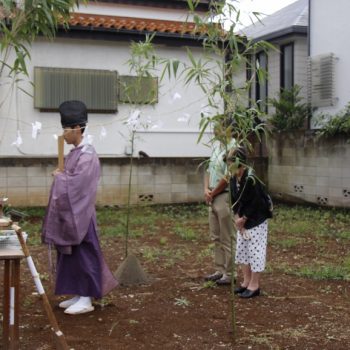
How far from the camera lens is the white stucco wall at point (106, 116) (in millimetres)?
11539

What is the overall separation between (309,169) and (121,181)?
13.3ft

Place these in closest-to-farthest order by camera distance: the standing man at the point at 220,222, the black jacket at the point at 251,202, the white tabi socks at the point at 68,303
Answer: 1. the white tabi socks at the point at 68,303
2. the black jacket at the point at 251,202
3. the standing man at the point at 220,222

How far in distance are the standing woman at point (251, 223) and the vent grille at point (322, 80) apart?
25.1 ft

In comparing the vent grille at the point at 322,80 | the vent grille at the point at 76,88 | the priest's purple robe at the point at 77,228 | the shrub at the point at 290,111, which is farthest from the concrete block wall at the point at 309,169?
the priest's purple robe at the point at 77,228

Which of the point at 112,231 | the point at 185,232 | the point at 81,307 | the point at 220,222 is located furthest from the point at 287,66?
the point at 81,307

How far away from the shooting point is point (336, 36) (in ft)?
40.8

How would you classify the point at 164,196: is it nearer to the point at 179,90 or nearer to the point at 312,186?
the point at 179,90

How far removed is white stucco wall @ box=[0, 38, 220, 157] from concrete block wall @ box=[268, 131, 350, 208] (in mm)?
1777

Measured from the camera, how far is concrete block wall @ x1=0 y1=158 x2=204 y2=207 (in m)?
11.2

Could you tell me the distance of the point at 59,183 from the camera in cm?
493

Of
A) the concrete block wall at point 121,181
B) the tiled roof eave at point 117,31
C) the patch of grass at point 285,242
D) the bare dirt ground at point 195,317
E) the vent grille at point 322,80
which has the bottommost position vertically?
the bare dirt ground at point 195,317

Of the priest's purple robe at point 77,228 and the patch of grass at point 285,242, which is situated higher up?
the priest's purple robe at point 77,228

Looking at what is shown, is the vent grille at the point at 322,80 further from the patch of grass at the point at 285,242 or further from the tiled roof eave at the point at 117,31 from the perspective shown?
the patch of grass at the point at 285,242

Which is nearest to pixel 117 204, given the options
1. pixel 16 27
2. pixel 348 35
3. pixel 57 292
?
pixel 348 35
